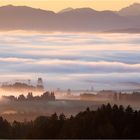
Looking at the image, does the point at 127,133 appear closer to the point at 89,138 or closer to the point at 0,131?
the point at 89,138

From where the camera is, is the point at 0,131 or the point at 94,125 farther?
the point at 0,131

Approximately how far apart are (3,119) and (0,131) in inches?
703

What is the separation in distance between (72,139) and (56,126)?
17790mm

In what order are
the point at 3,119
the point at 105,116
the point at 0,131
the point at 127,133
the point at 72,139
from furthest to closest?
1. the point at 3,119
2. the point at 0,131
3. the point at 105,116
4. the point at 127,133
5. the point at 72,139

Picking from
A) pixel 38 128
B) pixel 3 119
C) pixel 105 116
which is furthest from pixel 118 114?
pixel 3 119

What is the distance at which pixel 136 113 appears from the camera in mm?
103625

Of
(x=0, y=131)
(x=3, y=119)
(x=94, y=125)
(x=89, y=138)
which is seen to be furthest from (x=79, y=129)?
(x=3, y=119)

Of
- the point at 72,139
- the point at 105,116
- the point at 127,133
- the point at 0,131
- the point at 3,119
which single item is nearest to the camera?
the point at 72,139

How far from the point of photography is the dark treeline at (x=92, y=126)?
298ft

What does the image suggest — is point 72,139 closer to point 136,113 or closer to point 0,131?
point 136,113

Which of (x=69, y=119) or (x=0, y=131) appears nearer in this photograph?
(x=69, y=119)

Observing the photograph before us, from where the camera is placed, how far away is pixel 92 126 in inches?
3750

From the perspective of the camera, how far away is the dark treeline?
3575 inches

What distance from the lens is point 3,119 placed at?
13188cm
